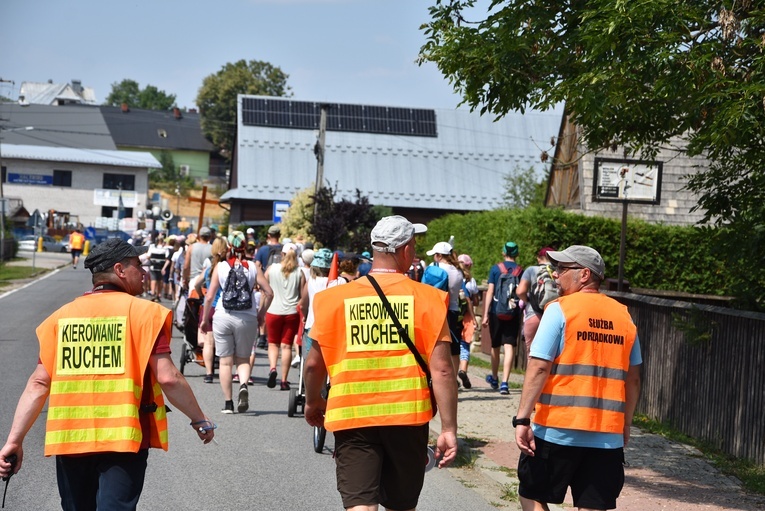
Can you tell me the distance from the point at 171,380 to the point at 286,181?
149ft

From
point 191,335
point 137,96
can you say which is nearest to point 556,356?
point 191,335

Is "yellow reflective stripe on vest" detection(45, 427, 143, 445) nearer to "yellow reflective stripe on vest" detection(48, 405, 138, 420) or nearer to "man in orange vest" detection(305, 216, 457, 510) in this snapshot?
"yellow reflective stripe on vest" detection(48, 405, 138, 420)

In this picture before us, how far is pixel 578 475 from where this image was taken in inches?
204

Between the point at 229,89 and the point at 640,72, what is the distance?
8944 cm

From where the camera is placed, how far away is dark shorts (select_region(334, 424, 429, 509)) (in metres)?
4.56

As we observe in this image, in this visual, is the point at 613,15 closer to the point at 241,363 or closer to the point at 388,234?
the point at 388,234

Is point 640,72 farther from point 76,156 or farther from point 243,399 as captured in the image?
point 76,156

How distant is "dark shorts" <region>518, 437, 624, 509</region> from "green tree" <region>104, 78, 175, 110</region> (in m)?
144

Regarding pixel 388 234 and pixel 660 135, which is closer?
pixel 388 234

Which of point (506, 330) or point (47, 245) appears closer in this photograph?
point (506, 330)

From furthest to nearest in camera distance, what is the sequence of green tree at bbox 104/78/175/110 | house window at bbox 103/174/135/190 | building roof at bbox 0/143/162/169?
green tree at bbox 104/78/175/110 < house window at bbox 103/174/135/190 < building roof at bbox 0/143/162/169

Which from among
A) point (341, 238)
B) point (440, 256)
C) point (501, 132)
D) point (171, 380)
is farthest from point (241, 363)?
Result: point (501, 132)

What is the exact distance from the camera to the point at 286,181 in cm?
4972

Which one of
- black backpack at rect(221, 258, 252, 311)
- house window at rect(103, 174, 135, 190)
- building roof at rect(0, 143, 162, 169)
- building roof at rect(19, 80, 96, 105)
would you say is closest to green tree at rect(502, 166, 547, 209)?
black backpack at rect(221, 258, 252, 311)
